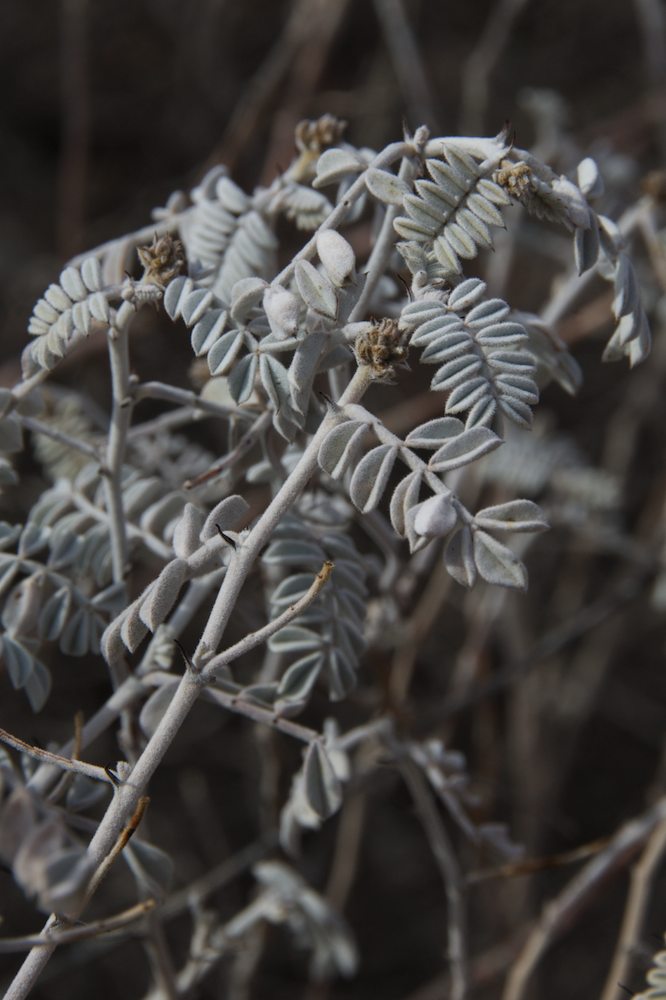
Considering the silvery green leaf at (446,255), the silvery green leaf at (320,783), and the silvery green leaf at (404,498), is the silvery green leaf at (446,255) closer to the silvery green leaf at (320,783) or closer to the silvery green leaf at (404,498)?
the silvery green leaf at (404,498)

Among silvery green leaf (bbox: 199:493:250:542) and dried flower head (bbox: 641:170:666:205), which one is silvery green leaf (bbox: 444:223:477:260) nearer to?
silvery green leaf (bbox: 199:493:250:542)

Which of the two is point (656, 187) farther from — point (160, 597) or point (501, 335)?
point (160, 597)

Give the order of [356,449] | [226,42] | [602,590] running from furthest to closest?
[226,42] → [602,590] → [356,449]

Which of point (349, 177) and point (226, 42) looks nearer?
point (349, 177)

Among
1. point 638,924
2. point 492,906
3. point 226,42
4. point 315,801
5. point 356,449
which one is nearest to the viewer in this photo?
point 356,449

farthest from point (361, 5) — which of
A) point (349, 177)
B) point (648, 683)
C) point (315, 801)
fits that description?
point (315, 801)

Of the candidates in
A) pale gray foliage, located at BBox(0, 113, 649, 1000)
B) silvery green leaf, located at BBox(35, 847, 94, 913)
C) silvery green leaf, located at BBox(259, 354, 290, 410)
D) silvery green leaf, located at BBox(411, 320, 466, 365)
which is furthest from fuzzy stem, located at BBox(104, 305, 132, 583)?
silvery green leaf, located at BBox(35, 847, 94, 913)

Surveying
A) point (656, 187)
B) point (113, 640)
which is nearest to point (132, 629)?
point (113, 640)

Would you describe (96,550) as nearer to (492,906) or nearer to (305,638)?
(305,638)
